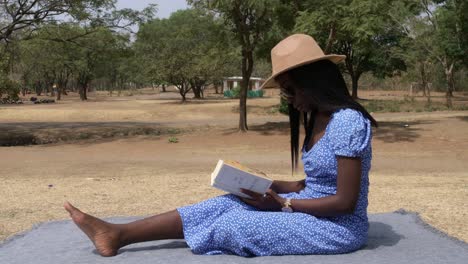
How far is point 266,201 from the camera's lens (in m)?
3.27

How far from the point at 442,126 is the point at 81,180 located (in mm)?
14127

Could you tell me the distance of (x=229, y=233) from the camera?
313cm

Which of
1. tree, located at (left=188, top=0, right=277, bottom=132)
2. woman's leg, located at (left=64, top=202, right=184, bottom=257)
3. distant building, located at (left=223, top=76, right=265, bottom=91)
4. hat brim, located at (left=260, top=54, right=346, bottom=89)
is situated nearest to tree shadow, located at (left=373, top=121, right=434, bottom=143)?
tree, located at (left=188, top=0, right=277, bottom=132)

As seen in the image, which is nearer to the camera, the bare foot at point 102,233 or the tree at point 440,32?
the bare foot at point 102,233

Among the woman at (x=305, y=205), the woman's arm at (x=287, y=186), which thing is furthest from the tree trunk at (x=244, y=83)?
the woman at (x=305, y=205)

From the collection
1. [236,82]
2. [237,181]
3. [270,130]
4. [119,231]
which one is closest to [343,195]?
[237,181]

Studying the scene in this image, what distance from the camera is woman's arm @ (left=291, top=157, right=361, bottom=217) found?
3007 mm

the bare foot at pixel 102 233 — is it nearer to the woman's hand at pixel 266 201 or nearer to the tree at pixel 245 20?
the woman's hand at pixel 266 201

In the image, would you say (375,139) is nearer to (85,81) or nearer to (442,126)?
(442,126)

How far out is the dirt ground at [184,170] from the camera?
6678 millimetres

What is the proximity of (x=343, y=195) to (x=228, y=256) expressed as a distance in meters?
0.71

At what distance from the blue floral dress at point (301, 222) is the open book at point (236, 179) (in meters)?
0.14

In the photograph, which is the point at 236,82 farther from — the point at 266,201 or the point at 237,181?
Result: the point at 237,181

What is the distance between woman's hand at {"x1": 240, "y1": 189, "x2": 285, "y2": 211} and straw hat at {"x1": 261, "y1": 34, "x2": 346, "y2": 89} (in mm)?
671
